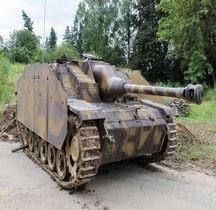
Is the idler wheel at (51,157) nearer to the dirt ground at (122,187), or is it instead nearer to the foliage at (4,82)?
the dirt ground at (122,187)

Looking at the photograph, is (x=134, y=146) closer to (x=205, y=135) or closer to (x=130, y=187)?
(x=130, y=187)

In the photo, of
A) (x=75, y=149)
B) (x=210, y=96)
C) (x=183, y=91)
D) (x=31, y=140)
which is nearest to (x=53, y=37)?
(x=210, y=96)

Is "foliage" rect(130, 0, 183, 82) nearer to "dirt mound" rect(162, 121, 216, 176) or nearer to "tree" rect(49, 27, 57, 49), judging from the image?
"dirt mound" rect(162, 121, 216, 176)

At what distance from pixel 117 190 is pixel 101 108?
1481 millimetres

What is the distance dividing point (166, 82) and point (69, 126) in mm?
25272

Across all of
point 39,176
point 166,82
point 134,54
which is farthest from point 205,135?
point 134,54

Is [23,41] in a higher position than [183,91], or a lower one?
higher

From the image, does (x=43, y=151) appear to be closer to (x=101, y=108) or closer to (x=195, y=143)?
(x=101, y=108)

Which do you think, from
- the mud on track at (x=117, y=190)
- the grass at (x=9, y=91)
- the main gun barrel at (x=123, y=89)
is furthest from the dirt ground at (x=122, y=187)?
the grass at (x=9, y=91)

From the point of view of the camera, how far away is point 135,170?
6863 millimetres

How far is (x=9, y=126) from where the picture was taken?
421 inches

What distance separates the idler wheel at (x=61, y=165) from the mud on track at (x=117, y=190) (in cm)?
23

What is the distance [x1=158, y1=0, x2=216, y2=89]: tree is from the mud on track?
16590 mm

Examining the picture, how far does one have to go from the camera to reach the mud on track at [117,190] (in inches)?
197
